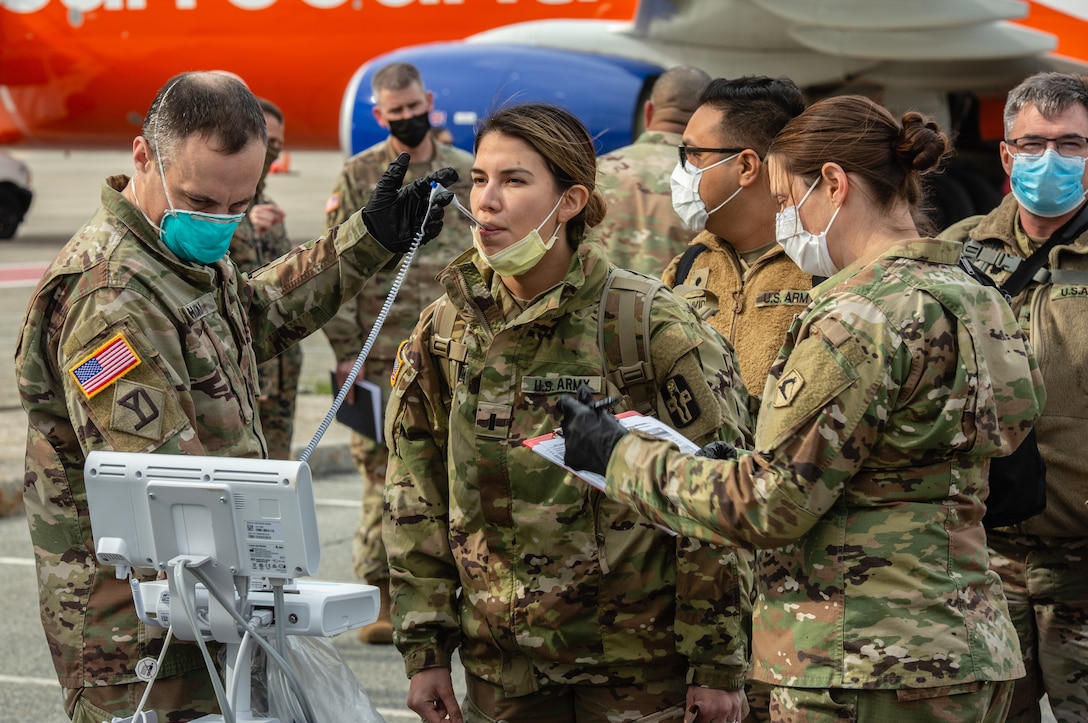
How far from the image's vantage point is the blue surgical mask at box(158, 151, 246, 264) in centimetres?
263

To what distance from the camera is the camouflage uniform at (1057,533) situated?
3.46 meters

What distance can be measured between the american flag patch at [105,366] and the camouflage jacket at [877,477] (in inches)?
36.7

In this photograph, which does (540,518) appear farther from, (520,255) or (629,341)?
(520,255)

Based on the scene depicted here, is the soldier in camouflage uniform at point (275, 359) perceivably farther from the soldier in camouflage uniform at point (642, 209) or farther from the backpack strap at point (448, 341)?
the backpack strap at point (448, 341)

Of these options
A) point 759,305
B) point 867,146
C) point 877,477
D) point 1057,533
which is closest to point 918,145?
point 867,146

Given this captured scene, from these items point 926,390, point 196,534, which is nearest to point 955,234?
point 926,390

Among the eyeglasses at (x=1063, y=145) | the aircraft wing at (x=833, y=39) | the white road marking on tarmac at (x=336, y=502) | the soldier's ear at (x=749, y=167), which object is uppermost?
the eyeglasses at (x=1063, y=145)

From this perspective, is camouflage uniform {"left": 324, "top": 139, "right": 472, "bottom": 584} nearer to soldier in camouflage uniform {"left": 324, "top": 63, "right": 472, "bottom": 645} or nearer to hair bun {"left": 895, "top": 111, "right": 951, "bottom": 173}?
soldier in camouflage uniform {"left": 324, "top": 63, "right": 472, "bottom": 645}

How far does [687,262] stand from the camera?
155 inches

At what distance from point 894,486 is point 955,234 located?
182 centimetres

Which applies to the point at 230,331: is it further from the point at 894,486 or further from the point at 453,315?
the point at 894,486

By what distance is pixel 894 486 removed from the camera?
90.4 inches

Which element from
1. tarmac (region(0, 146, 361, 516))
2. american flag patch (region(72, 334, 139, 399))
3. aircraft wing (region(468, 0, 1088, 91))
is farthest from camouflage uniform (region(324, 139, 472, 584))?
aircraft wing (region(468, 0, 1088, 91))

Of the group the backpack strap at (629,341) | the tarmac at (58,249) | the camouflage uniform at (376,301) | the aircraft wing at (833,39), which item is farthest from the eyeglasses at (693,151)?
the aircraft wing at (833,39)
